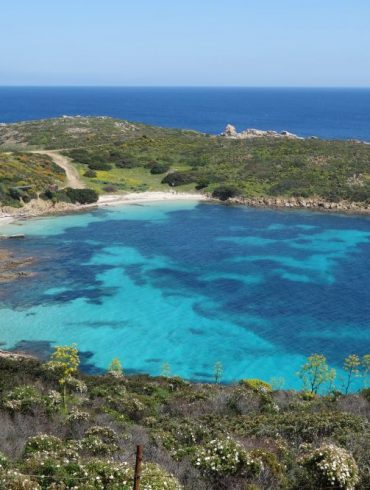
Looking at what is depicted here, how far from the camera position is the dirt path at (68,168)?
80.8m

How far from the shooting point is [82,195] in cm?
7506

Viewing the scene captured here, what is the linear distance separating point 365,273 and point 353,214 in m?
26.9

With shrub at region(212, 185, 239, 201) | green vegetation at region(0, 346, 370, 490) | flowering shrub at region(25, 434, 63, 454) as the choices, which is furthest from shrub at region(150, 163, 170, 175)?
flowering shrub at region(25, 434, 63, 454)

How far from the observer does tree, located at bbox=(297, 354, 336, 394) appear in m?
28.9

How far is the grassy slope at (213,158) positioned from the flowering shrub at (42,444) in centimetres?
6963

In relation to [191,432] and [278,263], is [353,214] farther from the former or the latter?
[191,432]

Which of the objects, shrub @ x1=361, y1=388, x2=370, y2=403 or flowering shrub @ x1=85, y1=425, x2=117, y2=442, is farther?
shrub @ x1=361, y1=388, x2=370, y2=403

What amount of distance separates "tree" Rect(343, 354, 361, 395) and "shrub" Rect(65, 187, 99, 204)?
169 ft

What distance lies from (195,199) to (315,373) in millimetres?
54660

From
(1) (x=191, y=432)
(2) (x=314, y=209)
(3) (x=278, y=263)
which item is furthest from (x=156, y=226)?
(1) (x=191, y=432)

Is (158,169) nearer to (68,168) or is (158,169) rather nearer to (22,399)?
(68,168)

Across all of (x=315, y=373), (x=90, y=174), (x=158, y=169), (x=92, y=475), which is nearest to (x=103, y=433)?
(x=92, y=475)

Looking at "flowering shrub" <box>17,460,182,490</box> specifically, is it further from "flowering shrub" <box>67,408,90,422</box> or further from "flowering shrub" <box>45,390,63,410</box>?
"flowering shrub" <box>45,390,63,410</box>

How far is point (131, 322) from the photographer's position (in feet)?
128
